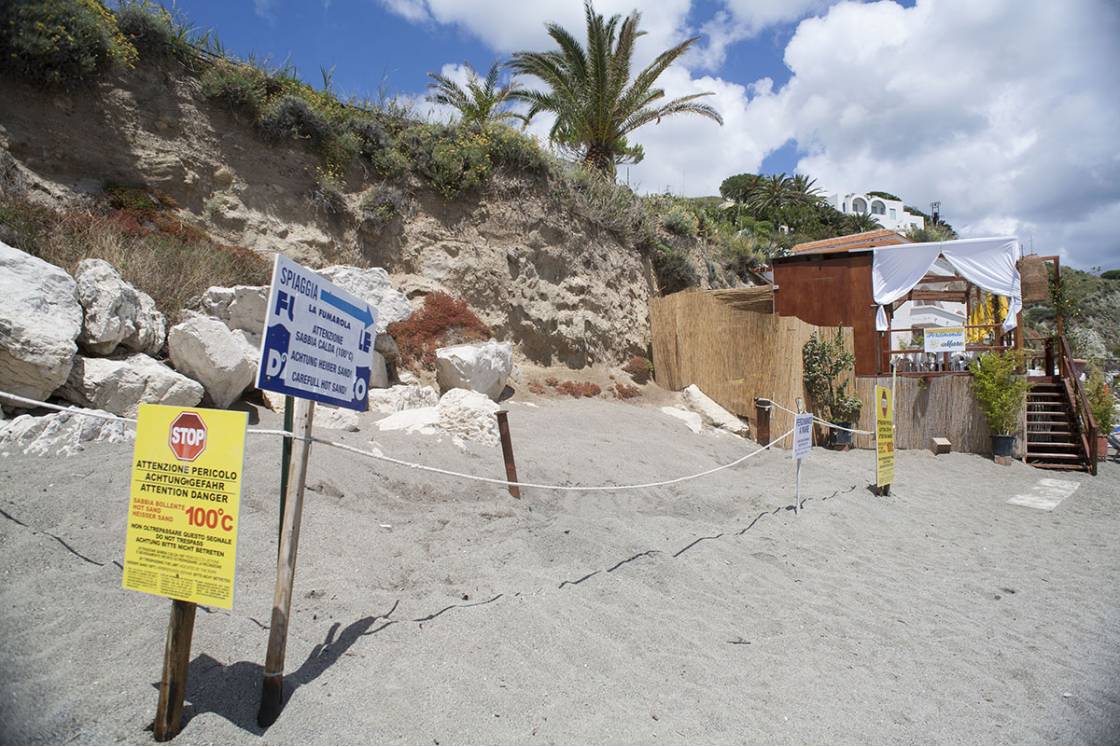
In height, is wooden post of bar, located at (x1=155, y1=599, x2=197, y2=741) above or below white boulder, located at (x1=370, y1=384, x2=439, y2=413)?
below

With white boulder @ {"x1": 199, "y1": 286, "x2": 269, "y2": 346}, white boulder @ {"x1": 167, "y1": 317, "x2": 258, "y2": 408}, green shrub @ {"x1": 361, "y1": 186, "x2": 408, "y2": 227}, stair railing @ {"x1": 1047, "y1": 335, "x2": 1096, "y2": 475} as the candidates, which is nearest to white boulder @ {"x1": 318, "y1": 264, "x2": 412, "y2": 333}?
white boulder @ {"x1": 199, "y1": 286, "x2": 269, "y2": 346}

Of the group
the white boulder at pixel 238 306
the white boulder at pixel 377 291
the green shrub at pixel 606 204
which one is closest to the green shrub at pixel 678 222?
the green shrub at pixel 606 204

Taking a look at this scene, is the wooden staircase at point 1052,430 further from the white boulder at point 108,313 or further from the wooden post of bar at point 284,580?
the white boulder at point 108,313

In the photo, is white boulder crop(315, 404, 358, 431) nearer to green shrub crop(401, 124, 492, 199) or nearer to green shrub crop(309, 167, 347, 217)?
green shrub crop(309, 167, 347, 217)

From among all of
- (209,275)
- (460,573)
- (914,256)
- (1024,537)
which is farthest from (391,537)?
(914,256)

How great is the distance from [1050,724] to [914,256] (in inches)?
485

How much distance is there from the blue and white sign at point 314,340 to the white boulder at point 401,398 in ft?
15.5

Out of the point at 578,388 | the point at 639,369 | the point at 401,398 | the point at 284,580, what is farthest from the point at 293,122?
the point at 284,580

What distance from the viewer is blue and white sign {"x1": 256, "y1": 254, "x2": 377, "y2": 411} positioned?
2.53 m

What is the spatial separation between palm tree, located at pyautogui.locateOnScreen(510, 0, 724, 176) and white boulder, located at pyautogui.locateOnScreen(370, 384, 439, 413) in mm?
9617

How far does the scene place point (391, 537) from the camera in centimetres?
440

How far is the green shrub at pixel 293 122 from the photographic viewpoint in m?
11.3

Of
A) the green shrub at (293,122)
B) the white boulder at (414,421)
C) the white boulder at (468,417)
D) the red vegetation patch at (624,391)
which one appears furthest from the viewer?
the red vegetation patch at (624,391)

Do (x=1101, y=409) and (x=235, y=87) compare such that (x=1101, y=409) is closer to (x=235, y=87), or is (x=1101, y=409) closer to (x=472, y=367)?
(x=472, y=367)
